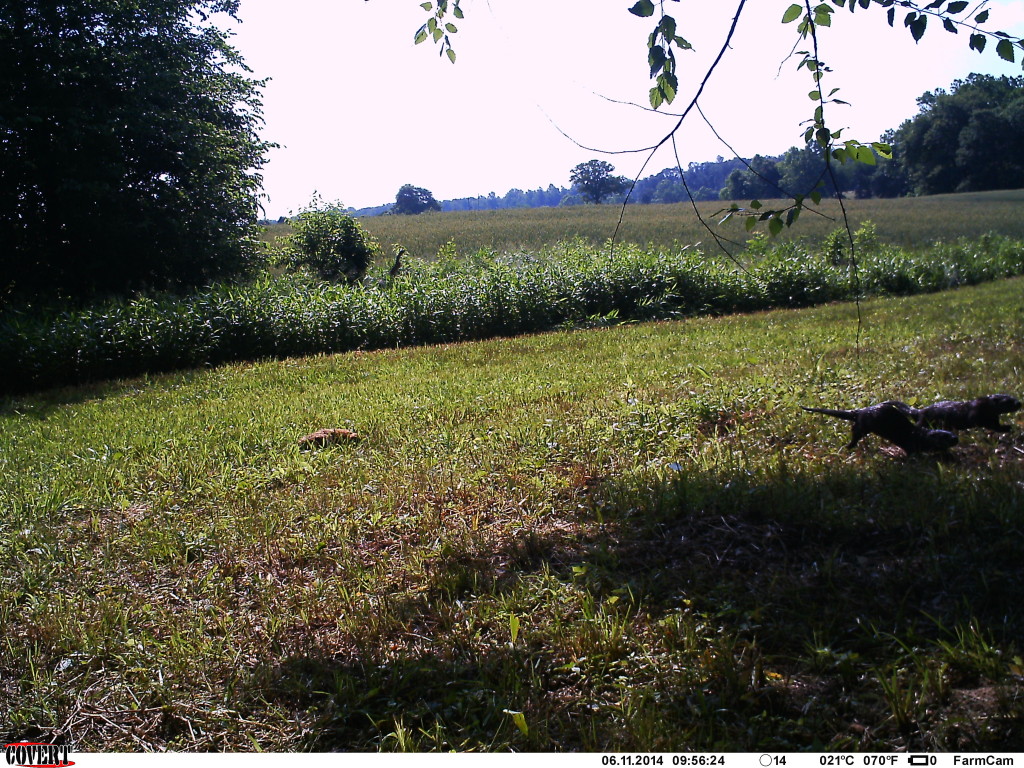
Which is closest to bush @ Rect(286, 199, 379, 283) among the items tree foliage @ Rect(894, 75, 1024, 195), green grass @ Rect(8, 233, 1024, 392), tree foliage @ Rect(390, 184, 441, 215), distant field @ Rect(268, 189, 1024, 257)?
green grass @ Rect(8, 233, 1024, 392)

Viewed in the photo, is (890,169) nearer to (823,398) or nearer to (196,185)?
(196,185)

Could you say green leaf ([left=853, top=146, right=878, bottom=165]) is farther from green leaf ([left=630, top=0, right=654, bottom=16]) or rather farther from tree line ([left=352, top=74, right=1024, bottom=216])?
tree line ([left=352, top=74, right=1024, bottom=216])

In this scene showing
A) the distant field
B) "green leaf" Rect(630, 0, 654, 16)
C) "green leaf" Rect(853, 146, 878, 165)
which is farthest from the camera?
the distant field

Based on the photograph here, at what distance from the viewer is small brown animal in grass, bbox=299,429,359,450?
4918mm

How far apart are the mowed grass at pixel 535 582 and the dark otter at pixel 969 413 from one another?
0.50ft

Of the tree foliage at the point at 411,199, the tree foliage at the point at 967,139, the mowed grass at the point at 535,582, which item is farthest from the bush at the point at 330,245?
the tree foliage at the point at 411,199

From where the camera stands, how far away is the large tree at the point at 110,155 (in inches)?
525

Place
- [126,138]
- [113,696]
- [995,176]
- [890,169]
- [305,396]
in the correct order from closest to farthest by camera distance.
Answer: [113,696]
[305,396]
[126,138]
[995,176]
[890,169]

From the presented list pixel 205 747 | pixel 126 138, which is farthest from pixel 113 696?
pixel 126 138

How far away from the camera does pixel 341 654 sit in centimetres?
248

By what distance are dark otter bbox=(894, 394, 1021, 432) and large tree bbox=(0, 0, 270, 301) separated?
576 inches

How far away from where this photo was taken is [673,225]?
32.3 m

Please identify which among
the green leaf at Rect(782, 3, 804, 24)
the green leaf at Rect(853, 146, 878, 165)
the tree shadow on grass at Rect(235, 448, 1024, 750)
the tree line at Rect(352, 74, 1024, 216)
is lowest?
the tree shadow on grass at Rect(235, 448, 1024, 750)

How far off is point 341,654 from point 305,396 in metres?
4.68
